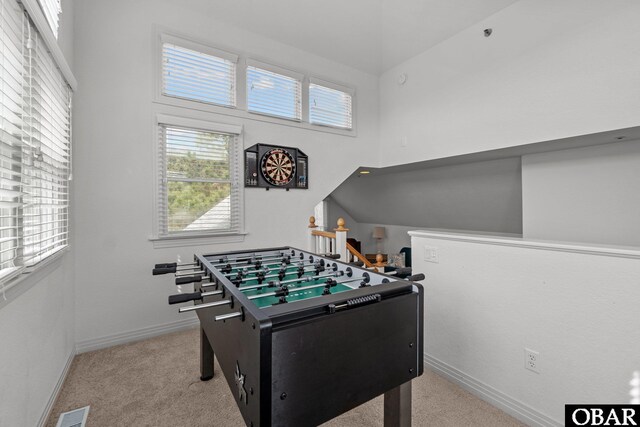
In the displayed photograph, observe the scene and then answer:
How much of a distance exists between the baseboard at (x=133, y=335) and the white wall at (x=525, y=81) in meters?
3.42

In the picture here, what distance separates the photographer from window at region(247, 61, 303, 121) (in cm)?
330

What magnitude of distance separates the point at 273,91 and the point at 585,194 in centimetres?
353

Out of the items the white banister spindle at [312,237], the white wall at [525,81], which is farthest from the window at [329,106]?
the white banister spindle at [312,237]

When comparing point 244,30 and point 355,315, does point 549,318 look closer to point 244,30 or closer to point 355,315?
point 355,315

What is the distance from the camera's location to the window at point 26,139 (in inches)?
45.3

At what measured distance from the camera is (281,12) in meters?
2.94

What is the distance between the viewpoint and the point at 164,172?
2.78 meters

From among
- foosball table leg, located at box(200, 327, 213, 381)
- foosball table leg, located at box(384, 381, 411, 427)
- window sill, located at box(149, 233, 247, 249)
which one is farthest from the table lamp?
foosball table leg, located at box(384, 381, 411, 427)

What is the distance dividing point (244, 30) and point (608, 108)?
3.56 meters

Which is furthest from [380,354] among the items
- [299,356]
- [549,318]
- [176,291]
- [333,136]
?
[333,136]

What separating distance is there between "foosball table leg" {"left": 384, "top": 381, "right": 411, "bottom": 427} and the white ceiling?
3.28 m

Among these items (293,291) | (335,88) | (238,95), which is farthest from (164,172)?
(335,88)

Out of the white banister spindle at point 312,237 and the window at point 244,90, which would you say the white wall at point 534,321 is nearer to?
the white banister spindle at point 312,237

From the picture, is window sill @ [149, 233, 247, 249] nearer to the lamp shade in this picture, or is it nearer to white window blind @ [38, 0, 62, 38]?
white window blind @ [38, 0, 62, 38]
